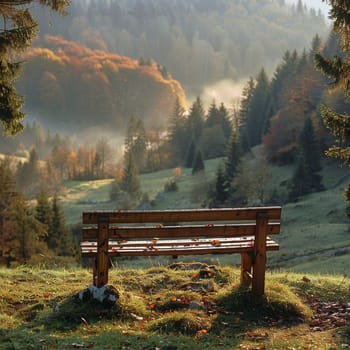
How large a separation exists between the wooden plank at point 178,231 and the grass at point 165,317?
111 cm

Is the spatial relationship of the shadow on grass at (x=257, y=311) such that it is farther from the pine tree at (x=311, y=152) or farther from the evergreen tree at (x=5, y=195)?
the pine tree at (x=311, y=152)

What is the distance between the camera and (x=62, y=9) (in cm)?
986

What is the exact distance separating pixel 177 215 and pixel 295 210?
50.3 m

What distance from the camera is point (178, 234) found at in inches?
347

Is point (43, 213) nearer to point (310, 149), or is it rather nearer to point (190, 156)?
point (310, 149)

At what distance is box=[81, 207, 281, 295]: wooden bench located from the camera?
8305 mm

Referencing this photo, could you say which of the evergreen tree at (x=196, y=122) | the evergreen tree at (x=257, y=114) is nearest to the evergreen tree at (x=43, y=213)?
the evergreen tree at (x=257, y=114)

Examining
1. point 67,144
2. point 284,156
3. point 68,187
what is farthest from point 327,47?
point 67,144

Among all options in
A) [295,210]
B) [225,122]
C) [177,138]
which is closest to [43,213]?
[295,210]

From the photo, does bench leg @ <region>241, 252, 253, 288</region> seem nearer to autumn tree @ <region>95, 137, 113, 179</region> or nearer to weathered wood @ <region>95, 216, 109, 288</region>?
weathered wood @ <region>95, 216, 109, 288</region>

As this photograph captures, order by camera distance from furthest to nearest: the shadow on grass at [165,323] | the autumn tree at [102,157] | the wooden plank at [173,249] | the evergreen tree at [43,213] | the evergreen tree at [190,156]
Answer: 1. the autumn tree at [102,157]
2. the evergreen tree at [190,156]
3. the evergreen tree at [43,213]
4. the wooden plank at [173,249]
5. the shadow on grass at [165,323]

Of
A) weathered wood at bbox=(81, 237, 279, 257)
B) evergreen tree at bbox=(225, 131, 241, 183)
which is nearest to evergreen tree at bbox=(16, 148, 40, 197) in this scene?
evergreen tree at bbox=(225, 131, 241, 183)

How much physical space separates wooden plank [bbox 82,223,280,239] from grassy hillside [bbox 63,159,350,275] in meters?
15.4

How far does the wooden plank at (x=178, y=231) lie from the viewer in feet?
27.6
